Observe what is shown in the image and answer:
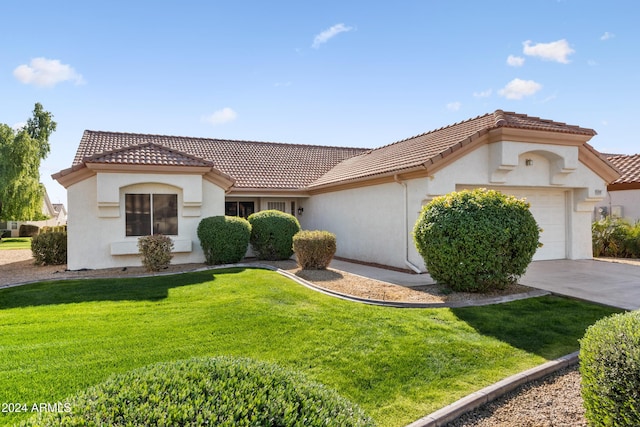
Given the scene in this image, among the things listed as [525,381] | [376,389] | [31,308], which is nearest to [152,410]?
[376,389]

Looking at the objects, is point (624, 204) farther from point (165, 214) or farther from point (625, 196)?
point (165, 214)

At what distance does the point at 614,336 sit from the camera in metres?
3.43

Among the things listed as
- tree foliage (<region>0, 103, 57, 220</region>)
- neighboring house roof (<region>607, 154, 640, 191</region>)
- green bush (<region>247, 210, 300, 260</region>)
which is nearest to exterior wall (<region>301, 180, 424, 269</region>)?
green bush (<region>247, 210, 300, 260</region>)

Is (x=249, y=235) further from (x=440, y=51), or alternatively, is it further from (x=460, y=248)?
(x=440, y=51)

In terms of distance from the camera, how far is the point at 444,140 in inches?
571

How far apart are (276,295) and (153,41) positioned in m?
10.9

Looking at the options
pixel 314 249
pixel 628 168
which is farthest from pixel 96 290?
pixel 628 168

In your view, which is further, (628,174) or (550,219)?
(628,174)

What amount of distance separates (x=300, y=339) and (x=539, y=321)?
476cm

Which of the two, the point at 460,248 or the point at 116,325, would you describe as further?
the point at 460,248

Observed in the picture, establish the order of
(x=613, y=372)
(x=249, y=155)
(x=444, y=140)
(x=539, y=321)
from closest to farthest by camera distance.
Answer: (x=613, y=372) < (x=539, y=321) < (x=444, y=140) < (x=249, y=155)

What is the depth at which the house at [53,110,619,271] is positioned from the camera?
12906mm

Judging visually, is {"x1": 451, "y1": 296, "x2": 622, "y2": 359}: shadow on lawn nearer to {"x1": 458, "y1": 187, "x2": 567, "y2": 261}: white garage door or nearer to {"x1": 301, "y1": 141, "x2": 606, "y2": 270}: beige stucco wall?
{"x1": 301, "y1": 141, "x2": 606, "y2": 270}: beige stucco wall

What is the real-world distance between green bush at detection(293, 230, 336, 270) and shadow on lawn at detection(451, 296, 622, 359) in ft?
17.4
